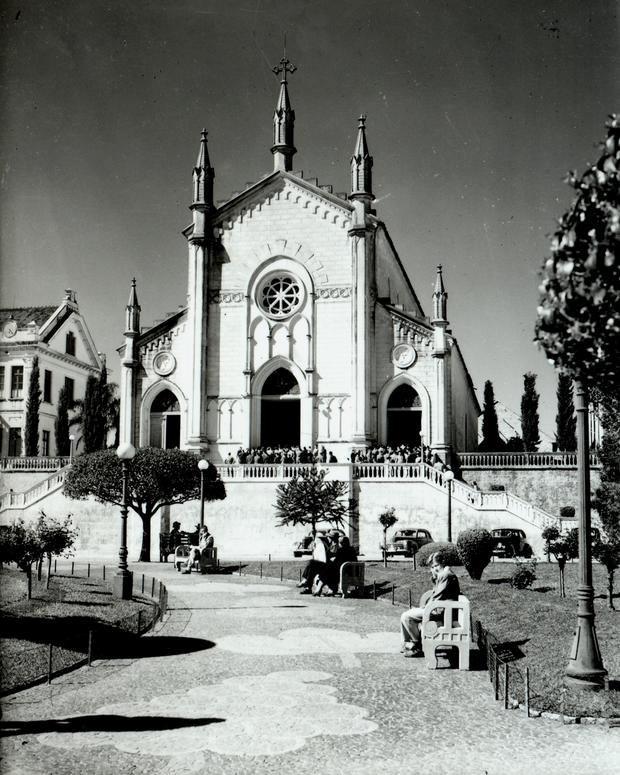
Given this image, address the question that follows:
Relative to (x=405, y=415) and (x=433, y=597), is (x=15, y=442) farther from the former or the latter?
(x=433, y=597)

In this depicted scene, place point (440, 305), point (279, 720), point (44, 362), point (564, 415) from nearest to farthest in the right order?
point (279, 720) < point (440, 305) < point (564, 415) < point (44, 362)

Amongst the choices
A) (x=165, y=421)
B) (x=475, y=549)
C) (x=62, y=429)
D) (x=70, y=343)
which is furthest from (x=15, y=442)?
(x=475, y=549)

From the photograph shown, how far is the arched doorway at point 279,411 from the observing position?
47.0 m

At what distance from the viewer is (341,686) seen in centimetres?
1065

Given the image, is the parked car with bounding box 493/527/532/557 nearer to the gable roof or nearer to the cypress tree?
the gable roof

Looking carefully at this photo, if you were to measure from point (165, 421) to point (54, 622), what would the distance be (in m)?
33.1

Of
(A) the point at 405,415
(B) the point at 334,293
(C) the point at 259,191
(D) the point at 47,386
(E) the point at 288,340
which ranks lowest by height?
(A) the point at 405,415

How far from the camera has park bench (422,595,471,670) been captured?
11781mm

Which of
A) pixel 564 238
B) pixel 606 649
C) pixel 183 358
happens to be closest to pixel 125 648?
pixel 606 649

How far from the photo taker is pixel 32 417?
5341 cm

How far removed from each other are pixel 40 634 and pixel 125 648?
1.63 m

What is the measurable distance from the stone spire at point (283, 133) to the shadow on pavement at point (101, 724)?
42967mm

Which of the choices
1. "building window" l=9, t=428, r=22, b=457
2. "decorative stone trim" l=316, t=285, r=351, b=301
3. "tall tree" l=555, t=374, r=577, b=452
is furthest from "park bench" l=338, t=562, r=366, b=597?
"building window" l=9, t=428, r=22, b=457

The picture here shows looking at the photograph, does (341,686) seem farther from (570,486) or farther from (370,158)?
(370,158)
